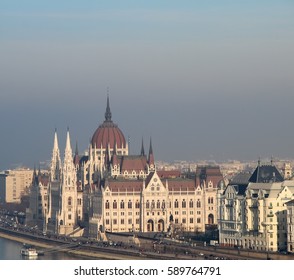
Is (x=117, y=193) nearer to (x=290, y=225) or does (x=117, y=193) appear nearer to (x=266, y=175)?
(x=266, y=175)

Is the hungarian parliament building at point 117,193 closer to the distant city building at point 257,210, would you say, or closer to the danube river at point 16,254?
the danube river at point 16,254

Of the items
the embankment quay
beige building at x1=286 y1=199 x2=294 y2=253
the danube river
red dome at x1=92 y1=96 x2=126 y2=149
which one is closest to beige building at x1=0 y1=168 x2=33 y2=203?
red dome at x1=92 y1=96 x2=126 y2=149

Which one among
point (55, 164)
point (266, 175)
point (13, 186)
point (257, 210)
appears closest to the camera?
point (257, 210)

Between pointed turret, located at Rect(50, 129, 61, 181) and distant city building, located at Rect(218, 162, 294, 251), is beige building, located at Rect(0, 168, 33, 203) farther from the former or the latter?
distant city building, located at Rect(218, 162, 294, 251)

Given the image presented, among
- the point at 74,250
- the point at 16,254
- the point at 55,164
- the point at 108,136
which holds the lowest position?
the point at 16,254

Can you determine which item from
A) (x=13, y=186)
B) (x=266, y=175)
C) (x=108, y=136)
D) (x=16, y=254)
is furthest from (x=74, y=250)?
(x=13, y=186)

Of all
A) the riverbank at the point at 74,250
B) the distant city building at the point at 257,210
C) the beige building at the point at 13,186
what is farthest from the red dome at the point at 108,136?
the beige building at the point at 13,186

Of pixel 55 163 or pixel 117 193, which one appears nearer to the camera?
pixel 117 193
